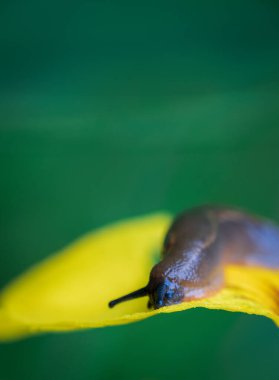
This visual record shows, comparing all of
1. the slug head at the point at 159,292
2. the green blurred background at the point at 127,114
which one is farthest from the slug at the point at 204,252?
the green blurred background at the point at 127,114

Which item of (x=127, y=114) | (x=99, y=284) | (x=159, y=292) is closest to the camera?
(x=159, y=292)

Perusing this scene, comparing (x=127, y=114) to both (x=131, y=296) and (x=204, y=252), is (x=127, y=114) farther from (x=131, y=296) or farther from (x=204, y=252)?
(x=131, y=296)

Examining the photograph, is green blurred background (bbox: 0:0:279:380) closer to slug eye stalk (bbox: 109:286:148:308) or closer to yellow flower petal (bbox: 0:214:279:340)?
yellow flower petal (bbox: 0:214:279:340)

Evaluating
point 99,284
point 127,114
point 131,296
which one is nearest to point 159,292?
point 131,296

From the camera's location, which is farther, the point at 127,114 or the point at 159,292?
the point at 127,114

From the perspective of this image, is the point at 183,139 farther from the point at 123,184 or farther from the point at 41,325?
the point at 41,325

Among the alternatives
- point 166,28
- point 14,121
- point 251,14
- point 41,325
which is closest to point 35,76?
point 14,121

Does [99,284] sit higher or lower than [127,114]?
lower
